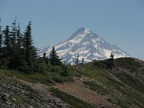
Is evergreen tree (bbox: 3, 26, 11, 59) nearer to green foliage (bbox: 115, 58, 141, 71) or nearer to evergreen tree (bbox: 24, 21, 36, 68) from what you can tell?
evergreen tree (bbox: 24, 21, 36, 68)

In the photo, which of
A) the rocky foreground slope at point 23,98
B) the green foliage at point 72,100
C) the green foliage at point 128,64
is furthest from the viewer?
the green foliage at point 128,64

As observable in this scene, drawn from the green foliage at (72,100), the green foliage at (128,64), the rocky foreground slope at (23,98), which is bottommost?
the green foliage at (72,100)

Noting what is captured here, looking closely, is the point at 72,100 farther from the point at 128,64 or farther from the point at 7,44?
the point at 128,64

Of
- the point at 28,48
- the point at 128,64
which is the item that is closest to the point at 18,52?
the point at 28,48

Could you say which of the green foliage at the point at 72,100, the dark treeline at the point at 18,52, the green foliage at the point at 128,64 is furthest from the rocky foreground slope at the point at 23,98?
the green foliage at the point at 128,64

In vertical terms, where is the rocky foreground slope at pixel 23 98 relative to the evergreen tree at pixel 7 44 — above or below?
below

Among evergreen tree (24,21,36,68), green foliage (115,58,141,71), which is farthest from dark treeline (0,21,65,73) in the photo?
green foliage (115,58,141,71)

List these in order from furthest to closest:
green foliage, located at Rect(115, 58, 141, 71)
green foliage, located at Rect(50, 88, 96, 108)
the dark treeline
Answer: green foliage, located at Rect(115, 58, 141, 71) → the dark treeline → green foliage, located at Rect(50, 88, 96, 108)

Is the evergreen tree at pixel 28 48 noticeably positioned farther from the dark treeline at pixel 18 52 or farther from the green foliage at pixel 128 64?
the green foliage at pixel 128 64

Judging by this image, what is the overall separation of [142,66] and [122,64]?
9164 mm

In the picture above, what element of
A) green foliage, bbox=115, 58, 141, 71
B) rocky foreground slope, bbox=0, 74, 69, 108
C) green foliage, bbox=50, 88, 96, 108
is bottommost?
green foliage, bbox=50, 88, 96, 108

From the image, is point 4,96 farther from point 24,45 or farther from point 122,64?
point 122,64

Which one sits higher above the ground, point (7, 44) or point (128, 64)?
point (7, 44)

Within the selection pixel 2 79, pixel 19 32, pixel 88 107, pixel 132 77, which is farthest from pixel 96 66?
pixel 2 79
